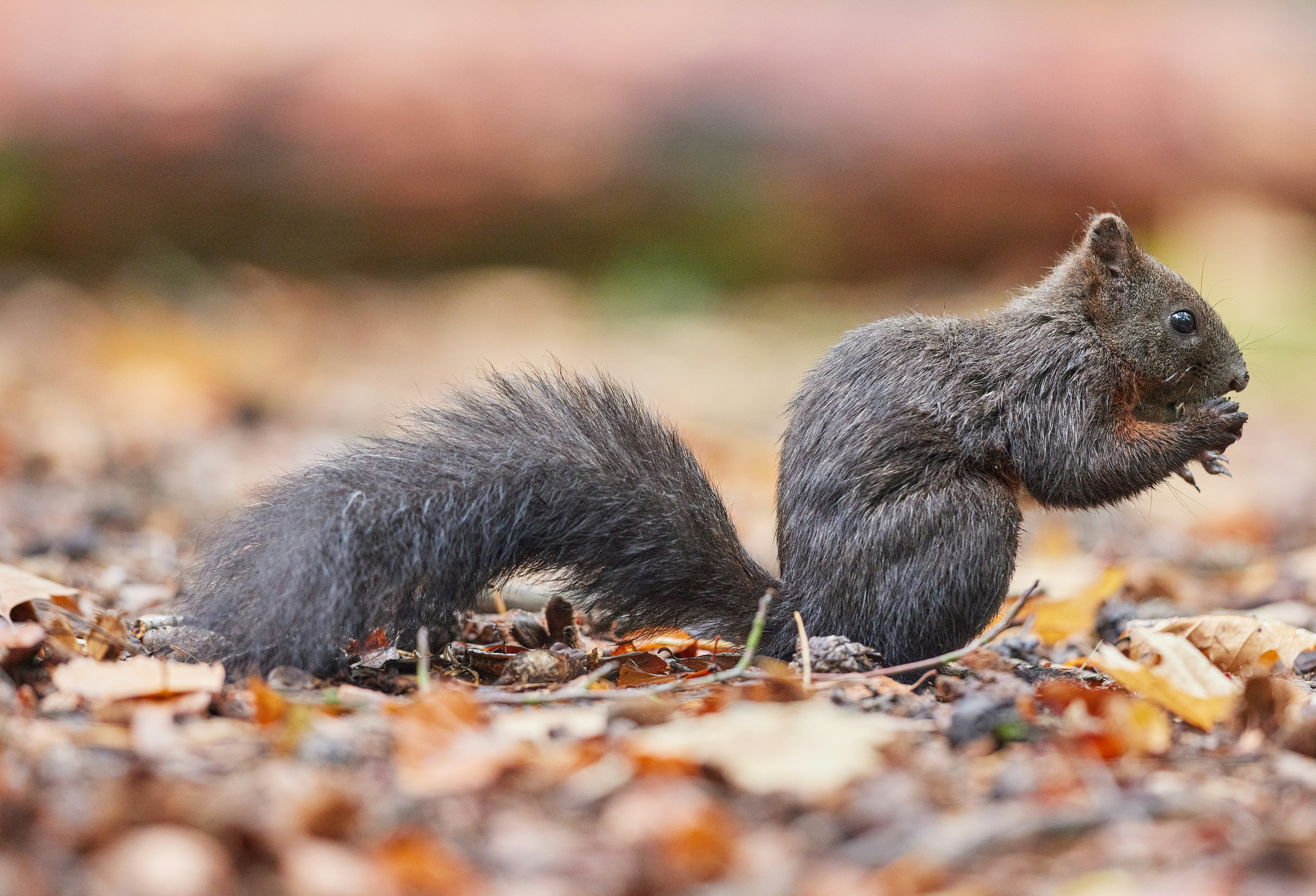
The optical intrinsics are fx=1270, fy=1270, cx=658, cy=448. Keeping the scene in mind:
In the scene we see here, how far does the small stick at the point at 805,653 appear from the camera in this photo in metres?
2.06

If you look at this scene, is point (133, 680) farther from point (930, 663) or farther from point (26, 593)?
point (930, 663)

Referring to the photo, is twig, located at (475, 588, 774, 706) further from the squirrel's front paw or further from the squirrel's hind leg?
the squirrel's front paw

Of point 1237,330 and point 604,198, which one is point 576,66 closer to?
point 604,198

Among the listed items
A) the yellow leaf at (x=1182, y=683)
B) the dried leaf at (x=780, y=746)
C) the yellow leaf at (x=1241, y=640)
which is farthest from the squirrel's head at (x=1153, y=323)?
the dried leaf at (x=780, y=746)

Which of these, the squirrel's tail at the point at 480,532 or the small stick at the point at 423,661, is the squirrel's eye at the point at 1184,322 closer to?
the squirrel's tail at the point at 480,532

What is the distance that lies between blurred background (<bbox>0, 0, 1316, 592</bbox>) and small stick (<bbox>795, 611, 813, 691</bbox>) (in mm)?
4420

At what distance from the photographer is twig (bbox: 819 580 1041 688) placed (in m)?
2.02

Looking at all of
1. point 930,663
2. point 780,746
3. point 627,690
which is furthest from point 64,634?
point 930,663

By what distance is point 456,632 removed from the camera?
7.84 ft

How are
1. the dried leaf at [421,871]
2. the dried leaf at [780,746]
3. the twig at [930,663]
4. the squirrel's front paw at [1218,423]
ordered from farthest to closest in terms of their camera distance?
the squirrel's front paw at [1218,423] < the twig at [930,663] < the dried leaf at [780,746] < the dried leaf at [421,871]

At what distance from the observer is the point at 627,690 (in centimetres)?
208

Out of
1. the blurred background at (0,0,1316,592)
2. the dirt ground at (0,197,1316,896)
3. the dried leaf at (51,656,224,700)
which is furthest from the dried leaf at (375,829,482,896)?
the blurred background at (0,0,1316,592)

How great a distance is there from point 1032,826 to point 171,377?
5.14 meters

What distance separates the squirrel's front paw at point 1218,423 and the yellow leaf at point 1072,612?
0.32 m
